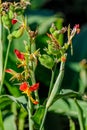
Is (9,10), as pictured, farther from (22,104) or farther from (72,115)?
(72,115)

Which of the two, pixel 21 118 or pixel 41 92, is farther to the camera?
pixel 41 92

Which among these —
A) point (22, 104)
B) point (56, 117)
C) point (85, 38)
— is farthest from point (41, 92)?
point (22, 104)

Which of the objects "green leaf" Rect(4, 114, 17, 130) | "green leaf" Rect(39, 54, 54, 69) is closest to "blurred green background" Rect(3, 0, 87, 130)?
"green leaf" Rect(4, 114, 17, 130)

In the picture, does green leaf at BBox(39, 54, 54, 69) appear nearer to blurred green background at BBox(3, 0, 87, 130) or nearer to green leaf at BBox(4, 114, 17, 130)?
blurred green background at BBox(3, 0, 87, 130)

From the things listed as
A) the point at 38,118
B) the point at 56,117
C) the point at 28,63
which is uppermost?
the point at 28,63

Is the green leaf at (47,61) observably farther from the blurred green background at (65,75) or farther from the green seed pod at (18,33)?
the blurred green background at (65,75)

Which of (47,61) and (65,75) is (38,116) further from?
(65,75)
